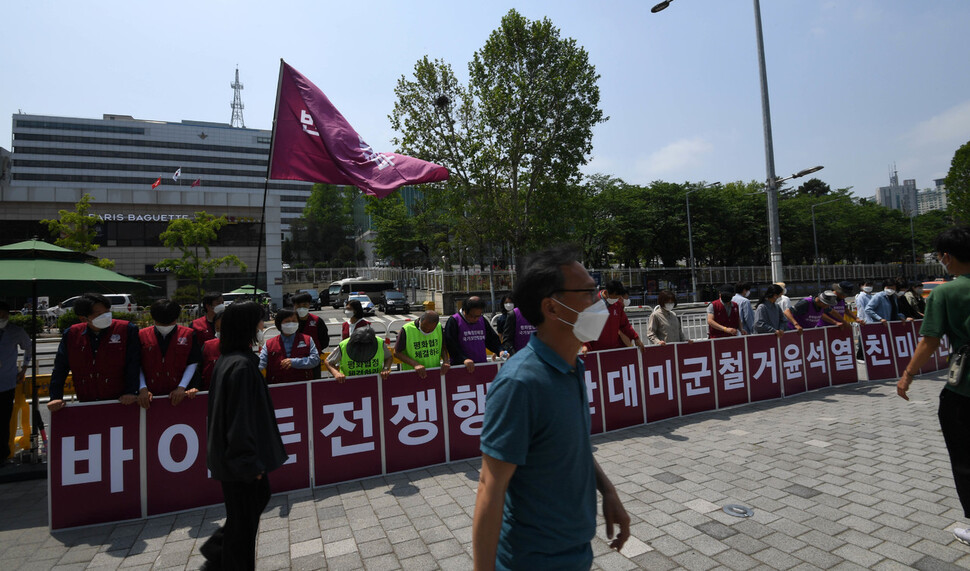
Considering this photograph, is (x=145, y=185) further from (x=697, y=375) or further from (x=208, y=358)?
(x=697, y=375)

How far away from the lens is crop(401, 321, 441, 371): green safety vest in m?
5.82

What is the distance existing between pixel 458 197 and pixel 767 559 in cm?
2319

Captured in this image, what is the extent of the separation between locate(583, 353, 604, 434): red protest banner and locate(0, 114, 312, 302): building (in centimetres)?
3526

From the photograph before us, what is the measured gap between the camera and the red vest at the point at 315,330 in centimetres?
612

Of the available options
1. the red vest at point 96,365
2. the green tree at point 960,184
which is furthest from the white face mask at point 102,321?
the green tree at point 960,184

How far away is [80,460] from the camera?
4270mm

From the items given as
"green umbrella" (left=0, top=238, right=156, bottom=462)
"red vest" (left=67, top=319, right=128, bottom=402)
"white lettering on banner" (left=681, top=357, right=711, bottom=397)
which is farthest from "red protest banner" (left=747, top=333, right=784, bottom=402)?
"green umbrella" (left=0, top=238, right=156, bottom=462)

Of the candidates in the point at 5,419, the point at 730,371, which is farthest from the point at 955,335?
the point at 5,419

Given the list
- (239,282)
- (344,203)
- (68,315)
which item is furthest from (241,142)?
(68,315)

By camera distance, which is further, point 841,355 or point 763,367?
point 841,355

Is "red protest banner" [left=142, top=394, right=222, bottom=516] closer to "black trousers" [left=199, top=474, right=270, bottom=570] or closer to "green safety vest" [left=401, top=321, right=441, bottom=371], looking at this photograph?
"black trousers" [left=199, top=474, right=270, bottom=570]

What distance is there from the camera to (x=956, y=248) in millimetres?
3318

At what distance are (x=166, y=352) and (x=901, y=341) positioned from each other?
457 inches

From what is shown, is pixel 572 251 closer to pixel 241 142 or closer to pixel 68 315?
pixel 68 315
